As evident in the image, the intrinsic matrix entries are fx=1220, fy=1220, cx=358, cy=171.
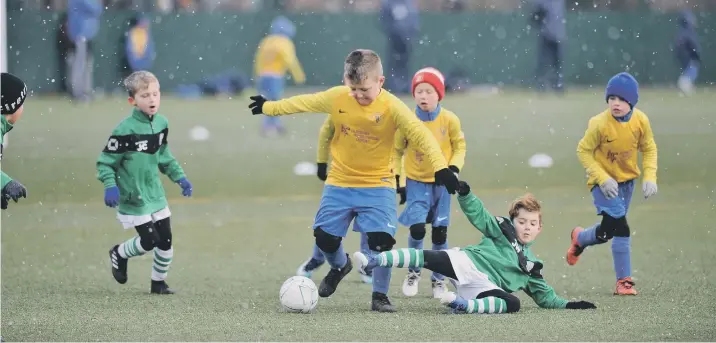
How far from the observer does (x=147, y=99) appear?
347 inches

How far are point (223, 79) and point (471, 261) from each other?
63.8 ft

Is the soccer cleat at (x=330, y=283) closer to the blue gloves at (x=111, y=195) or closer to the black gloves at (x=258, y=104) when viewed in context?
the black gloves at (x=258, y=104)

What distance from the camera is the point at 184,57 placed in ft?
88.0

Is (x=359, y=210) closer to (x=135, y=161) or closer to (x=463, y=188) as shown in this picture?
(x=463, y=188)

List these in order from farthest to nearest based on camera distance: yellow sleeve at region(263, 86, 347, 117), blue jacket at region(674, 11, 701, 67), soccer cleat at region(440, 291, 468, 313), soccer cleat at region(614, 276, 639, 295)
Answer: blue jacket at region(674, 11, 701, 67), soccer cleat at region(614, 276, 639, 295), yellow sleeve at region(263, 86, 347, 117), soccer cleat at region(440, 291, 468, 313)

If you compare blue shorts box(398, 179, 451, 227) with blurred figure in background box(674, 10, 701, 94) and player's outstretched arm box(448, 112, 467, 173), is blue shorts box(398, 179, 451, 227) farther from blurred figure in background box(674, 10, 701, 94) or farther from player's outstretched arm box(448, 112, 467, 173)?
blurred figure in background box(674, 10, 701, 94)

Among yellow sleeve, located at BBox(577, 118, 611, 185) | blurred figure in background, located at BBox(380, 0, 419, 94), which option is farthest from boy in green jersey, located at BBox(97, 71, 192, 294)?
blurred figure in background, located at BBox(380, 0, 419, 94)

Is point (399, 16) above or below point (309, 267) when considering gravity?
above

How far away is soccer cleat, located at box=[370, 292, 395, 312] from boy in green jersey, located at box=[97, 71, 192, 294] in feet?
5.85

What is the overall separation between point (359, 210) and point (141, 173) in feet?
5.92

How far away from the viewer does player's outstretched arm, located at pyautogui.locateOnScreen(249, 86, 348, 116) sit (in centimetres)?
798

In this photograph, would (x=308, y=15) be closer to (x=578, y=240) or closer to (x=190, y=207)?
(x=190, y=207)

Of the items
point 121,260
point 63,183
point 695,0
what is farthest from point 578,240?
point 695,0

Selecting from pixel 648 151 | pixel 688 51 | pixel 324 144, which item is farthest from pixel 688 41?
pixel 324 144
